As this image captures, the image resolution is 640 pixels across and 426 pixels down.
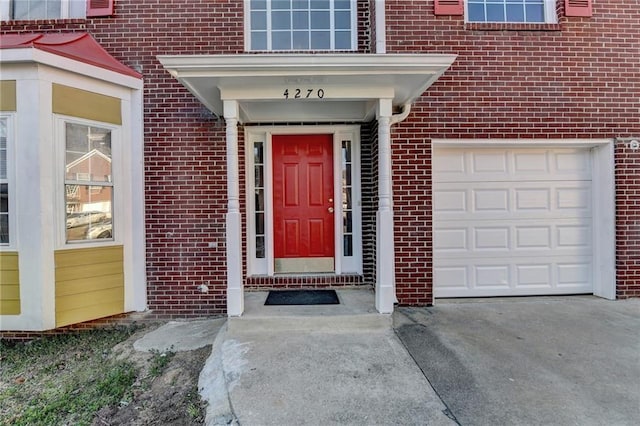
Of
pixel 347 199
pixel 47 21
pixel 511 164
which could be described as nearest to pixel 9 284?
pixel 47 21

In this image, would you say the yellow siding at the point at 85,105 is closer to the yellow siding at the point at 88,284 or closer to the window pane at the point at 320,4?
the yellow siding at the point at 88,284

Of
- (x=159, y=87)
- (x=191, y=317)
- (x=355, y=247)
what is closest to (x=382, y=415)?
(x=355, y=247)

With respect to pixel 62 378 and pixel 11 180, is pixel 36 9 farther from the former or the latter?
pixel 62 378

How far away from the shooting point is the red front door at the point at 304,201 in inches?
188

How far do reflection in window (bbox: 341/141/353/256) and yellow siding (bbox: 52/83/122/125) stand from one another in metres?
2.89

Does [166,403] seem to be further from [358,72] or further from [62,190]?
[358,72]

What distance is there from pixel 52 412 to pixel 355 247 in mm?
3479

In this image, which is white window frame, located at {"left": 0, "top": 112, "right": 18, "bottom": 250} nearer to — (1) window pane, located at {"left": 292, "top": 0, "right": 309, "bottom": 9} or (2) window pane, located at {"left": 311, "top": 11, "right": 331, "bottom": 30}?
(1) window pane, located at {"left": 292, "top": 0, "right": 309, "bottom": 9}

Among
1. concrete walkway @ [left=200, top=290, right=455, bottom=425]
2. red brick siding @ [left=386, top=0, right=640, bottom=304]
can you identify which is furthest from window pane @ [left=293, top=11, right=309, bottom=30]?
concrete walkway @ [left=200, top=290, right=455, bottom=425]

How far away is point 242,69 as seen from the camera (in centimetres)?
329

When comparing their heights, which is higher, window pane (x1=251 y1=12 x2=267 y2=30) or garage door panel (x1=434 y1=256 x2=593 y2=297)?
window pane (x1=251 y1=12 x2=267 y2=30)

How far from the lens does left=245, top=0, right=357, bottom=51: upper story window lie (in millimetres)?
4668

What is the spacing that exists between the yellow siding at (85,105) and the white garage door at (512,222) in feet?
Result: 13.5

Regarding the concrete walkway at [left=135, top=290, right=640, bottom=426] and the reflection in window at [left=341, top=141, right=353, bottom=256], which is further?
the reflection in window at [left=341, top=141, right=353, bottom=256]
